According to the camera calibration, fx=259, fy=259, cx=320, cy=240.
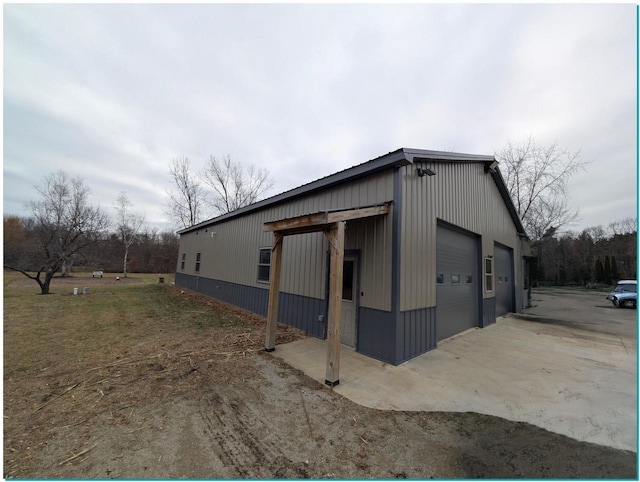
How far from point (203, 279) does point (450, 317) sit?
39.3 ft

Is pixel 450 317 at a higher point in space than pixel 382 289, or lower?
lower

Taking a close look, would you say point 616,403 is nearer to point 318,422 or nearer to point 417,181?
point 318,422

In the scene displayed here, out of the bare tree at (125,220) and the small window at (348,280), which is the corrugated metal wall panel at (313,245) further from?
the bare tree at (125,220)

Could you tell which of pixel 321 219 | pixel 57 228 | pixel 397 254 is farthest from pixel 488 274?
pixel 57 228

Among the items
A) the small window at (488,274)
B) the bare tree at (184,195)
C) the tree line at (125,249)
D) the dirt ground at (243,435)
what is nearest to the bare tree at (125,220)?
the tree line at (125,249)

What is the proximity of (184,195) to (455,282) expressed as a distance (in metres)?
27.5

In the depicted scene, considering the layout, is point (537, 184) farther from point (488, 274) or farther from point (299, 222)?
point (299, 222)

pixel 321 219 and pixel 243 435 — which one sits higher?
pixel 321 219

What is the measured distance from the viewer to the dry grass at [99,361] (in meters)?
2.89

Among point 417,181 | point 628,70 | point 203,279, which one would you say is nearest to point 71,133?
point 203,279

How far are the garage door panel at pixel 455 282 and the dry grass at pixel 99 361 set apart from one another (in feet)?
12.0

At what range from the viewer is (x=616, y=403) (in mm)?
3496

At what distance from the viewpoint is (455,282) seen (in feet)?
23.0

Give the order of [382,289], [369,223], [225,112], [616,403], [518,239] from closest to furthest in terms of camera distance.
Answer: [616,403] < [382,289] < [369,223] < [225,112] < [518,239]
